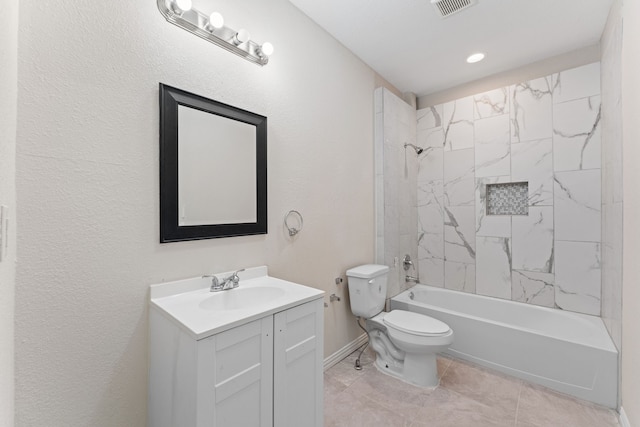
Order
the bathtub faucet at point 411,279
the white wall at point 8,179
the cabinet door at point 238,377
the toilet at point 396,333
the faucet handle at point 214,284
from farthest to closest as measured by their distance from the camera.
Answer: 1. the bathtub faucet at point 411,279
2. the toilet at point 396,333
3. the faucet handle at point 214,284
4. the cabinet door at point 238,377
5. the white wall at point 8,179

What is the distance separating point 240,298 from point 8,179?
1002 mm

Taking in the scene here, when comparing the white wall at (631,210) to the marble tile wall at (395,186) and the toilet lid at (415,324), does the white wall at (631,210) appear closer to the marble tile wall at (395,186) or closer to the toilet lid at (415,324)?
the toilet lid at (415,324)

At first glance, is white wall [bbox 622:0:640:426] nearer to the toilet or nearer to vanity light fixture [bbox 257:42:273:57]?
the toilet

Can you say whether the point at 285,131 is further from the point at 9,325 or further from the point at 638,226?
the point at 638,226

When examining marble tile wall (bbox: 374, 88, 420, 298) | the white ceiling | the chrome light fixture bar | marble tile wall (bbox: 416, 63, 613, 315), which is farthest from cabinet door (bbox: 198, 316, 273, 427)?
marble tile wall (bbox: 416, 63, 613, 315)

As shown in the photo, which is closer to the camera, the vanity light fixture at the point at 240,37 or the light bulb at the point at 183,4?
the light bulb at the point at 183,4

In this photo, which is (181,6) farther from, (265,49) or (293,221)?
(293,221)

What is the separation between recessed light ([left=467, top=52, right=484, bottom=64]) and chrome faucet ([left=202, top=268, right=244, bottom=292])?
2752 mm

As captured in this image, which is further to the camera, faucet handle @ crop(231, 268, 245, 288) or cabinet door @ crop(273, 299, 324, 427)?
faucet handle @ crop(231, 268, 245, 288)

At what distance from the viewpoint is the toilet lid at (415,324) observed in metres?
1.96

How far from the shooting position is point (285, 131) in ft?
6.01

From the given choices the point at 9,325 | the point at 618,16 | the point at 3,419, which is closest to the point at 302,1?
the point at 618,16

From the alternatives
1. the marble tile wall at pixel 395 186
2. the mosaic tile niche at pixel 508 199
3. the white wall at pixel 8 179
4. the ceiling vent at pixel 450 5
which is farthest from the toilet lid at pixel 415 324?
the ceiling vent at pixel 450 5

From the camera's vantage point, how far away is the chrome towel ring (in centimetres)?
184
